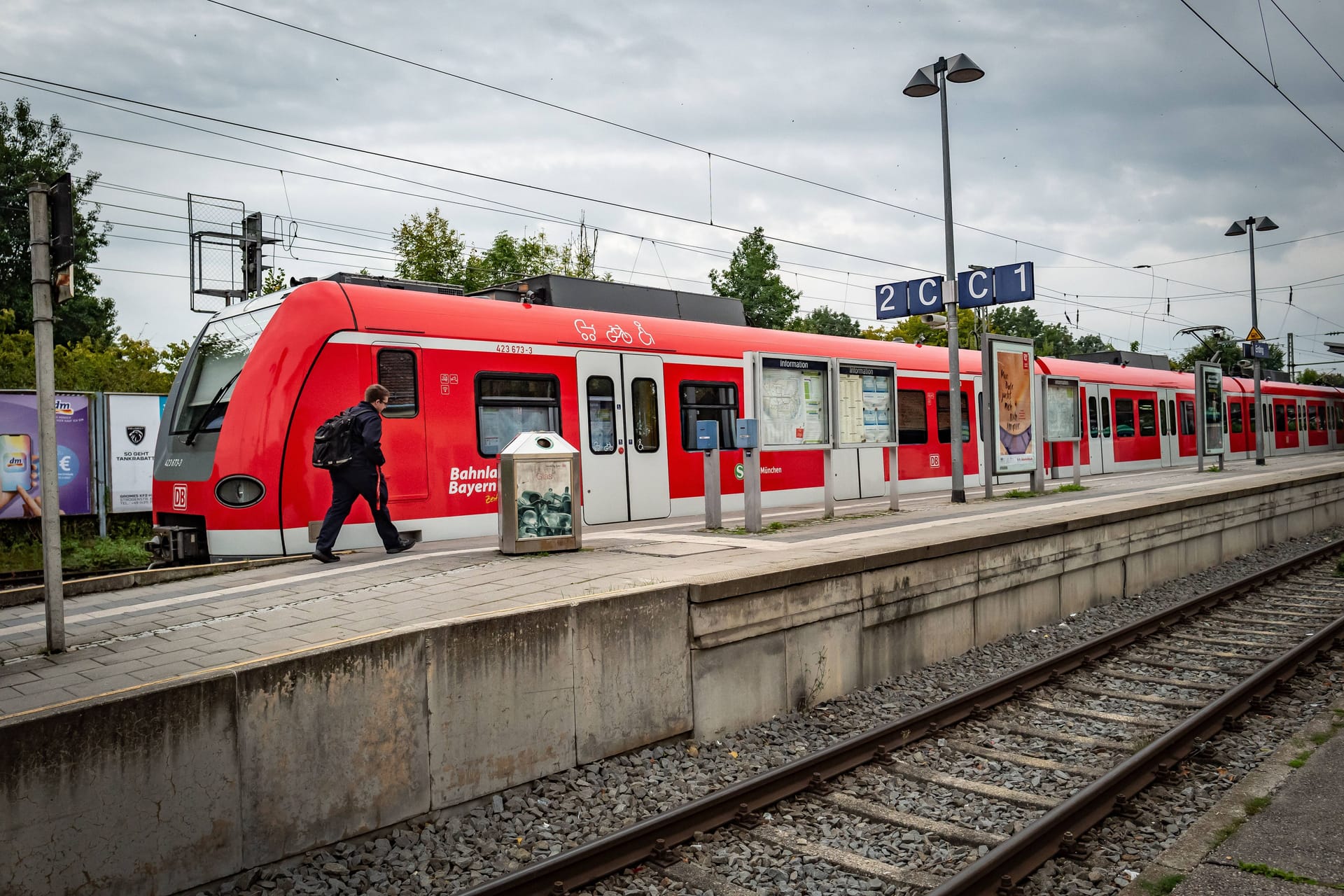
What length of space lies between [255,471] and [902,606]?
5.92 meters

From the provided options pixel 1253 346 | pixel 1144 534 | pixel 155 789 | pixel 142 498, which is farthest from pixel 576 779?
pixel 1253 346

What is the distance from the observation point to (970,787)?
5.57m

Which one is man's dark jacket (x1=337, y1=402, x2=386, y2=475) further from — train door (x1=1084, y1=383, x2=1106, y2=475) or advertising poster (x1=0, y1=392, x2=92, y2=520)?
train door (x1=1084, y1=383, x2=1106, y2=475)

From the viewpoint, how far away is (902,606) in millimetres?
7996

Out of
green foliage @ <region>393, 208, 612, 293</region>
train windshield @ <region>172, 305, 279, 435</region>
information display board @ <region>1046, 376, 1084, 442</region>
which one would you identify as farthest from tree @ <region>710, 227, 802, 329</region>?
train windshield @ <region>172, 305, 279, 435</region>

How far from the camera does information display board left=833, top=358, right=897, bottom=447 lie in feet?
39.5

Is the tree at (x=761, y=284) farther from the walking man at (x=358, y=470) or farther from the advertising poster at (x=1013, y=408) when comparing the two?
the walking man at (x=358, y=470)

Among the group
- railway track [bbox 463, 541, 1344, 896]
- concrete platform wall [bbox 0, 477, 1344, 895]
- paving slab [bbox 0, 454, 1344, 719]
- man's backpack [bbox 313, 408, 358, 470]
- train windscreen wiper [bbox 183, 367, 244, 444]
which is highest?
train windscreen wiper [bbox 183, 367, 244, 444]

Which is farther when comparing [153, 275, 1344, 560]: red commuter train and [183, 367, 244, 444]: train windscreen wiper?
[183, 367, 244, 444]: train windscreen wiper

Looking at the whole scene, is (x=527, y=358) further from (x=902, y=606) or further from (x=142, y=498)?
(x=142, y=498)

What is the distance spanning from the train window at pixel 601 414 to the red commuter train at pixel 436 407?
0.02 metres

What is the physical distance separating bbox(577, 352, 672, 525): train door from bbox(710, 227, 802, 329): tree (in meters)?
38.4

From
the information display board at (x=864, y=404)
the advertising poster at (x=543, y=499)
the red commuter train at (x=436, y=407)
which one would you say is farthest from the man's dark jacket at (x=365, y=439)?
the information display board at (x=864, y=404)

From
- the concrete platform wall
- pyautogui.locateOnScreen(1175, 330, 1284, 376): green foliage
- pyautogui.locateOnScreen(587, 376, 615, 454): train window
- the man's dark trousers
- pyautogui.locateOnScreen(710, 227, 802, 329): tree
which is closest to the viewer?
the concrete platform wall
